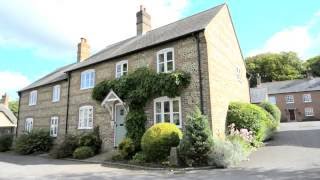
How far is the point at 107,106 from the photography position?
17453 millimetres

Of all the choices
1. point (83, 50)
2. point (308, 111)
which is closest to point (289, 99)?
point (308, 111)

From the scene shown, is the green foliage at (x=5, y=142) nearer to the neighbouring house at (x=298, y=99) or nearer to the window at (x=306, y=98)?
the neighbouring house at (x=298, y=99)

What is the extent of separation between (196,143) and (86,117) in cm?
1123

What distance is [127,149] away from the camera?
14.3 metres

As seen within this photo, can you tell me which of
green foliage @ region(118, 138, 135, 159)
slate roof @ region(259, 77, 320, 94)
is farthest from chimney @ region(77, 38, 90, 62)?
slate roof @ region(259, 77, 320, 94)

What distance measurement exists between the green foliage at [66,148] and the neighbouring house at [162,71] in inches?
69.3

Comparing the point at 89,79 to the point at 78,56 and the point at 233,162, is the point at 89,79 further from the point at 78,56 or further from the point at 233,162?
the point at 233,162

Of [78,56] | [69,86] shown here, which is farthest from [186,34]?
[78,56]

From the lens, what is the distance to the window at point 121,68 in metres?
18.0

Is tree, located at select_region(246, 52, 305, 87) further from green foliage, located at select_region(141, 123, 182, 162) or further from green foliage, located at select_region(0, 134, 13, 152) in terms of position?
green foliage, located at select_region(141, 123, 182, 162)

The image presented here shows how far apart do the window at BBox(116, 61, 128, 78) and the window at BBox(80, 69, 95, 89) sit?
2822mm

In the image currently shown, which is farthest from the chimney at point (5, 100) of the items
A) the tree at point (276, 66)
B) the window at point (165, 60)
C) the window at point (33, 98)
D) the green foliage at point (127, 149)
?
the tree at point (276, 66)

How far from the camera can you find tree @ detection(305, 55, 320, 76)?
64.1 meters

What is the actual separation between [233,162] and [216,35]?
8383 millimetres
